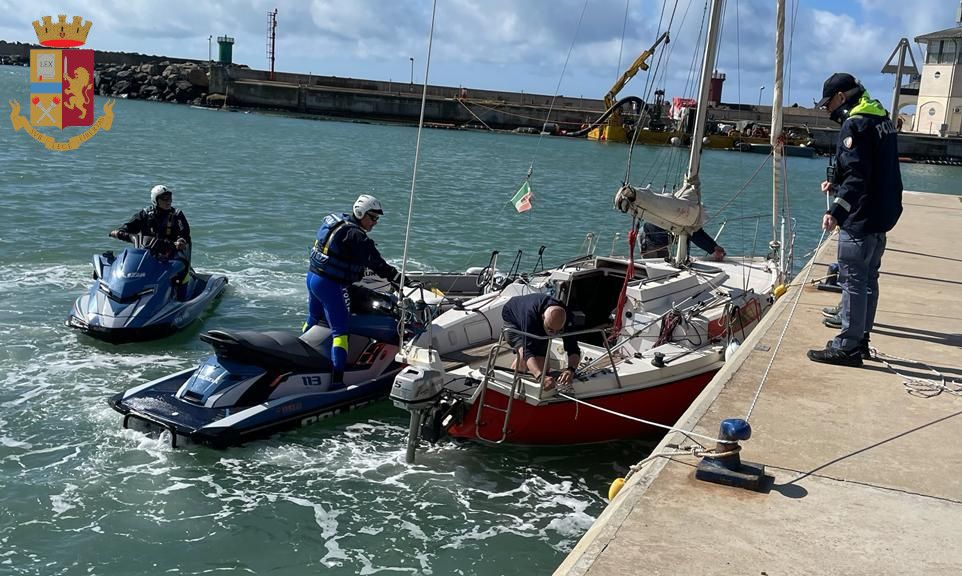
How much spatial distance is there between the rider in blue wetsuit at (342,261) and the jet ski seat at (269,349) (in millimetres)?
297

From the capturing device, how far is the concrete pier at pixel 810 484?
459cm

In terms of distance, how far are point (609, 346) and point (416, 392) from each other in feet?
9.18

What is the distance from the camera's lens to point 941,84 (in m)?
80.4

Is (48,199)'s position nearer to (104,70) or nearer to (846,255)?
(846,255)

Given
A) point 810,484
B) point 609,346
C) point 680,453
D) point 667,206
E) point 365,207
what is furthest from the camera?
point 667,206

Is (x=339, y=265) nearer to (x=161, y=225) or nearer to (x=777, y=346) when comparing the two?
(x=777, y=346)

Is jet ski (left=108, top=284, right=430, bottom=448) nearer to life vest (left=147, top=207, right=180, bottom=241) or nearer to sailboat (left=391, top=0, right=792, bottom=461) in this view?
sailboat (left=391, top=0, right=792, bottom=461)

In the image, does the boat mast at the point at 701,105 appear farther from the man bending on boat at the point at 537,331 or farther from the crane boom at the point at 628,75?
the crane boom at the point at 628,75

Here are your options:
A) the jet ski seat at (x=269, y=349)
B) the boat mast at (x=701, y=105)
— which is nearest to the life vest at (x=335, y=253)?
the jet ski seat at (x=269, y=349)

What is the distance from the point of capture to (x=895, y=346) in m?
8.31

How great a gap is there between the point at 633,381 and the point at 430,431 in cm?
208

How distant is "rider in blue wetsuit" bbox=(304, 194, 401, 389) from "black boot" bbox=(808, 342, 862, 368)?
161 inches

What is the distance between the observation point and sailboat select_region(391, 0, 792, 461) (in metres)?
8.57

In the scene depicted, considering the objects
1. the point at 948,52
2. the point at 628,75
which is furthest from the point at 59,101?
the point at 948,52
